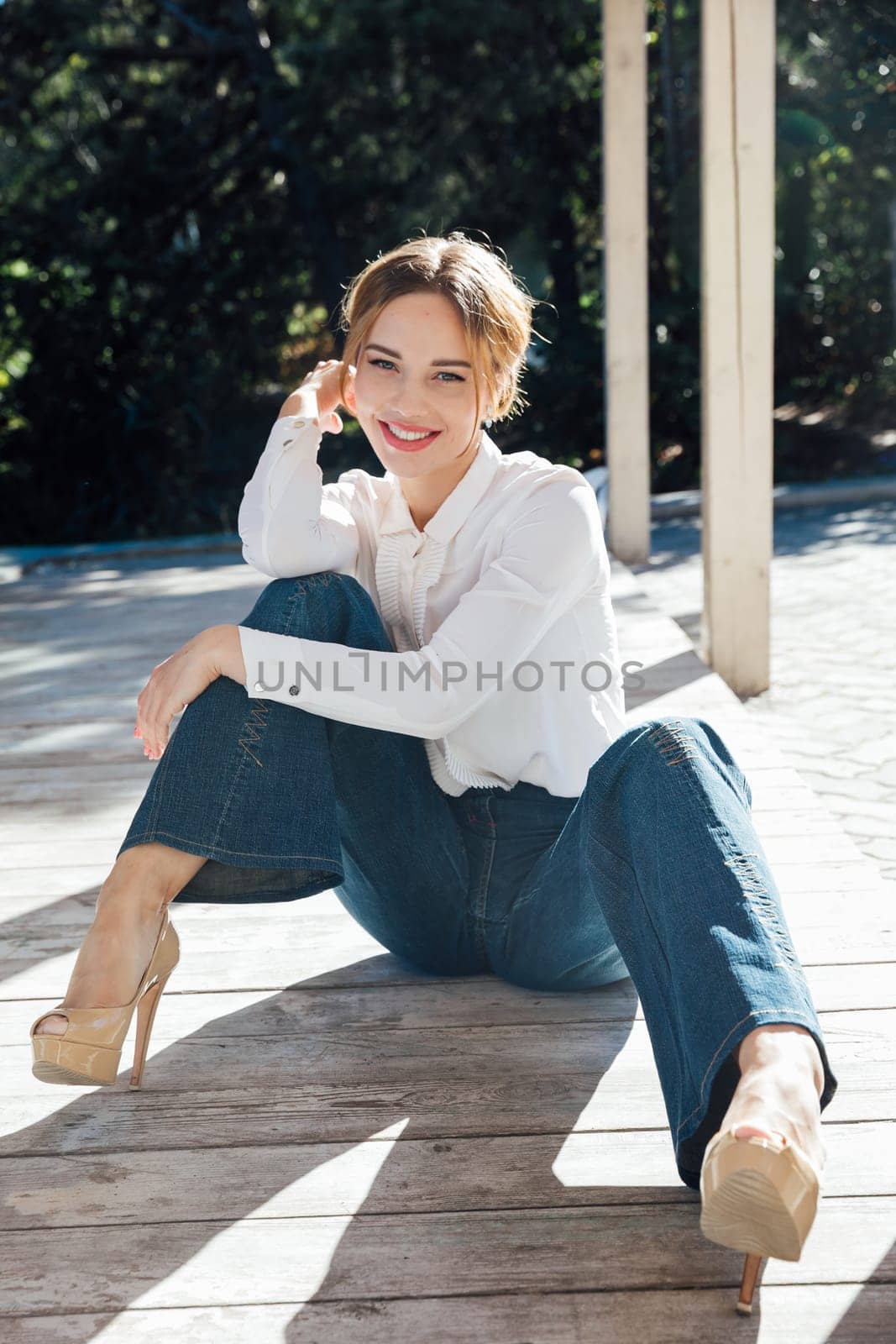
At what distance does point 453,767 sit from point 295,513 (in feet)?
1.52

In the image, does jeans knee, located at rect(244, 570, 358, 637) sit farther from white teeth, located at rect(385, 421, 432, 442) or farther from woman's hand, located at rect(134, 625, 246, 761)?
white teeth, located at rect(385, 421, 432, 442)

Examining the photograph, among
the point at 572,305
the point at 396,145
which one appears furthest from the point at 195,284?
the point at 572,305

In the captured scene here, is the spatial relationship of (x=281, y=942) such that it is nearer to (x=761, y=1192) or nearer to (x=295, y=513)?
(x=295, y=513)

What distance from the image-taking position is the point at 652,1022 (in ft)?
4.64

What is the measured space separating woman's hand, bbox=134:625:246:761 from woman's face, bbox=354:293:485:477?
1.20ft

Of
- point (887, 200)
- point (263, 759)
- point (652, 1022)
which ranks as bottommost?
point (652, 1022)

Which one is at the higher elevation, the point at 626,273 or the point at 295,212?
the point at 295,212

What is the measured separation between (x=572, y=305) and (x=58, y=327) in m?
4.16

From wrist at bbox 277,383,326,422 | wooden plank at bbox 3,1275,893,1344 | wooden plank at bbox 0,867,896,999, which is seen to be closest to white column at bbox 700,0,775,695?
wooden plank at bbox 0,867,896,999

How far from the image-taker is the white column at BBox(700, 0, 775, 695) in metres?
3.60

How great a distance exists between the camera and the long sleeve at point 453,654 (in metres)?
1.63

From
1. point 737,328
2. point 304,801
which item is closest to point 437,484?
point 304,801

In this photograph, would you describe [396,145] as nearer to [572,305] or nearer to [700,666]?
[572,305]

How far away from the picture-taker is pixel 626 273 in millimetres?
5777
